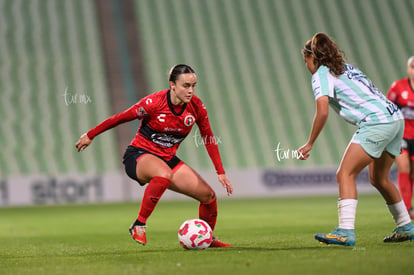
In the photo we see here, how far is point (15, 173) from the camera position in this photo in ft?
57.9

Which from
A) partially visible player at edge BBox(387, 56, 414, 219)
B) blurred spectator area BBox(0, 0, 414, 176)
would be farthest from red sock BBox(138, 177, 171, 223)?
blurred spectator area BBox(0, 0, 414, 176)

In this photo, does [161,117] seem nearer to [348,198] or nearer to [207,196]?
[207,196]

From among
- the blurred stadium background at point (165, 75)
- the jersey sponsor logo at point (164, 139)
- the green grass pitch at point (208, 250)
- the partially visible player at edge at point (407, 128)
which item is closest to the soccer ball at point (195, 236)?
the green grass pitch at point (208, 250)

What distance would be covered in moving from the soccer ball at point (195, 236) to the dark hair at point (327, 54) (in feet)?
6.00

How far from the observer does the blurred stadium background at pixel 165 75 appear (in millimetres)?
17688

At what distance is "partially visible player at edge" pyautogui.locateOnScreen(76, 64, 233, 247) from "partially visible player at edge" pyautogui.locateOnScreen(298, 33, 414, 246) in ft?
3.57

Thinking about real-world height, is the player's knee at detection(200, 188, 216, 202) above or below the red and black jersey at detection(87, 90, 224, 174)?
below

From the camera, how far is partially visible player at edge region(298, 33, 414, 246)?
225 inches

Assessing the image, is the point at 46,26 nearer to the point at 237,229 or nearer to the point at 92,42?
the point at 92,42

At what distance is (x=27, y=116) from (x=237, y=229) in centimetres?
1202

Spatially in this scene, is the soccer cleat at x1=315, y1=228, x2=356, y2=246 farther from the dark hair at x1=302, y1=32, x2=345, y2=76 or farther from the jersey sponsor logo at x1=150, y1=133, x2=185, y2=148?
the jersey sponsor logo at x1=150, y1=133, x2=185, y2=148

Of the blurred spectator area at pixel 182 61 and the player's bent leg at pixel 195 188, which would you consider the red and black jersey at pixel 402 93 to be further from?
the blurred spectator area at pixel 182 61

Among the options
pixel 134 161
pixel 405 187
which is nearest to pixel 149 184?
pixel 134 161

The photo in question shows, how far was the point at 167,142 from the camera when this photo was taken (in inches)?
257
